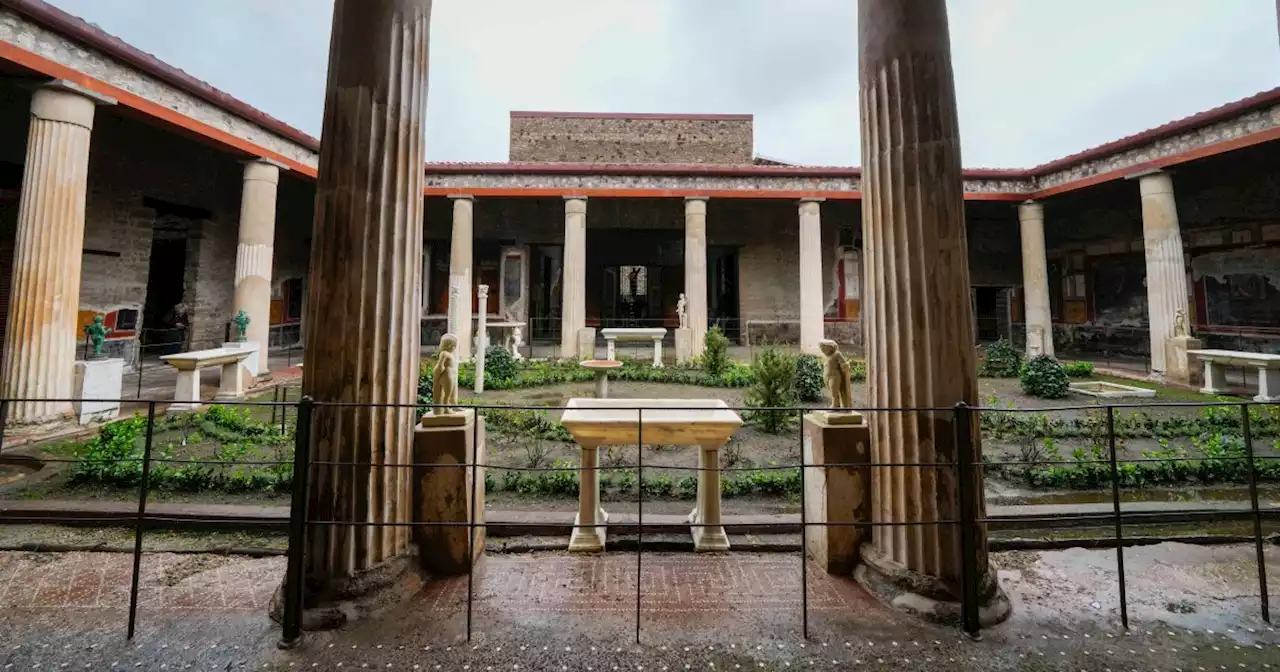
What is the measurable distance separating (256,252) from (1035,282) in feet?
62.3

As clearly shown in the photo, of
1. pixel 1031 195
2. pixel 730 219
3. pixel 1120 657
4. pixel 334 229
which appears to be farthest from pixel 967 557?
pixel 730 219

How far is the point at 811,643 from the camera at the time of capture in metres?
2.36

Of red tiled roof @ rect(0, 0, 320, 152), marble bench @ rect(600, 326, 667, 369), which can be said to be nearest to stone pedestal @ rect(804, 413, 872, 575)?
marble bench @ rect(600, 326, 667, 369)

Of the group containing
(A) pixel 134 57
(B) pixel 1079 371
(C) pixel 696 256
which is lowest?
(B) pixel 1079 371

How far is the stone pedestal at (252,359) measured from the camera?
943 centimetres

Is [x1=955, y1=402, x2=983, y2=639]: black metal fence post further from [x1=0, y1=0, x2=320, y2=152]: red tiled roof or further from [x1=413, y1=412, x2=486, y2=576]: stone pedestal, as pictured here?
[x1=0, y1=0, x2=320, y2=152]: red tiled roof

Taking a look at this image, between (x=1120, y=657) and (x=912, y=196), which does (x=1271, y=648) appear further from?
(x=912, y=196)

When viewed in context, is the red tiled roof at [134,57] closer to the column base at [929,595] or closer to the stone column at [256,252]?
the stone column at [256,252]

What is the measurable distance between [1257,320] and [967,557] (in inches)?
696

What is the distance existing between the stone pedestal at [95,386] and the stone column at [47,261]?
132 mm

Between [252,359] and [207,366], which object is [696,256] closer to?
[252,359]

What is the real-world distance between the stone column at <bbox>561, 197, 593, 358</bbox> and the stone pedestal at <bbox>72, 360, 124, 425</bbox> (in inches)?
341

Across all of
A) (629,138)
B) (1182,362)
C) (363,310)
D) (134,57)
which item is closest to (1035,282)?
(1182,362)

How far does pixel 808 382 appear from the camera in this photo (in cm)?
857
